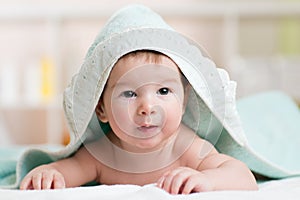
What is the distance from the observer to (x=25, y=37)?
3131mm

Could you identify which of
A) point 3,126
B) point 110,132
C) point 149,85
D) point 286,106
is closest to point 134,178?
point 110,132

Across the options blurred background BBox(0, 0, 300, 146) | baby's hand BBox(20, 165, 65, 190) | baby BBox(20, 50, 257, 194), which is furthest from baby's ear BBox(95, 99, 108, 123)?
blurred background BBox(0, 0, 300, 146)

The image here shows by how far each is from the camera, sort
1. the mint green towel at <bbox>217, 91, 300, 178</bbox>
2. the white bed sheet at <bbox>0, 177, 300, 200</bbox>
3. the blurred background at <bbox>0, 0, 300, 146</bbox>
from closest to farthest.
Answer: the white bed sheet at <bbox>0, 177, 300, 200</bbox> → the mint green towel at <bbox>217, 91, 300, 178</bbox> → the blurred background at <bbox>0, 0, 300, 146</bbox>

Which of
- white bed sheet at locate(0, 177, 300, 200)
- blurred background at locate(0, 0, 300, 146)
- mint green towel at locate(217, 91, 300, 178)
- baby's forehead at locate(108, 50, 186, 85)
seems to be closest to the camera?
white bed sheet at locate(0, 177, 300, 200)

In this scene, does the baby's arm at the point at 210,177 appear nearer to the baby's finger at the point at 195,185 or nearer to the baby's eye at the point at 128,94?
the baby's finger at the point at 195,185

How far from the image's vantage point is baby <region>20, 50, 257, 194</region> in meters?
0.81

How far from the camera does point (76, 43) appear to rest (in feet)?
10.0

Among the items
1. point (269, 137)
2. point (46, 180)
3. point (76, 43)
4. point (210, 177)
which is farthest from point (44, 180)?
point (76, 43)

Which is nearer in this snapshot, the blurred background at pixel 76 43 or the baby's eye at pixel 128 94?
the baby's eye at pixel 128 94

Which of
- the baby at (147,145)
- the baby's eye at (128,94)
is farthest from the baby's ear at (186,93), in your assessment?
the baby's eye at (128,94)

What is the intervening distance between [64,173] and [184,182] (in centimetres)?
23

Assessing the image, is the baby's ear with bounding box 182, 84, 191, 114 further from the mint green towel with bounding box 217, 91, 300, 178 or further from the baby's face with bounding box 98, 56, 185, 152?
the mint green towel with bounding box 217, 91, 300, 178

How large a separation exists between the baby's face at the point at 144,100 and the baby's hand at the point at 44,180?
114 millimetres

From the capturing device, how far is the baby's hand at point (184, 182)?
2.50 ft
